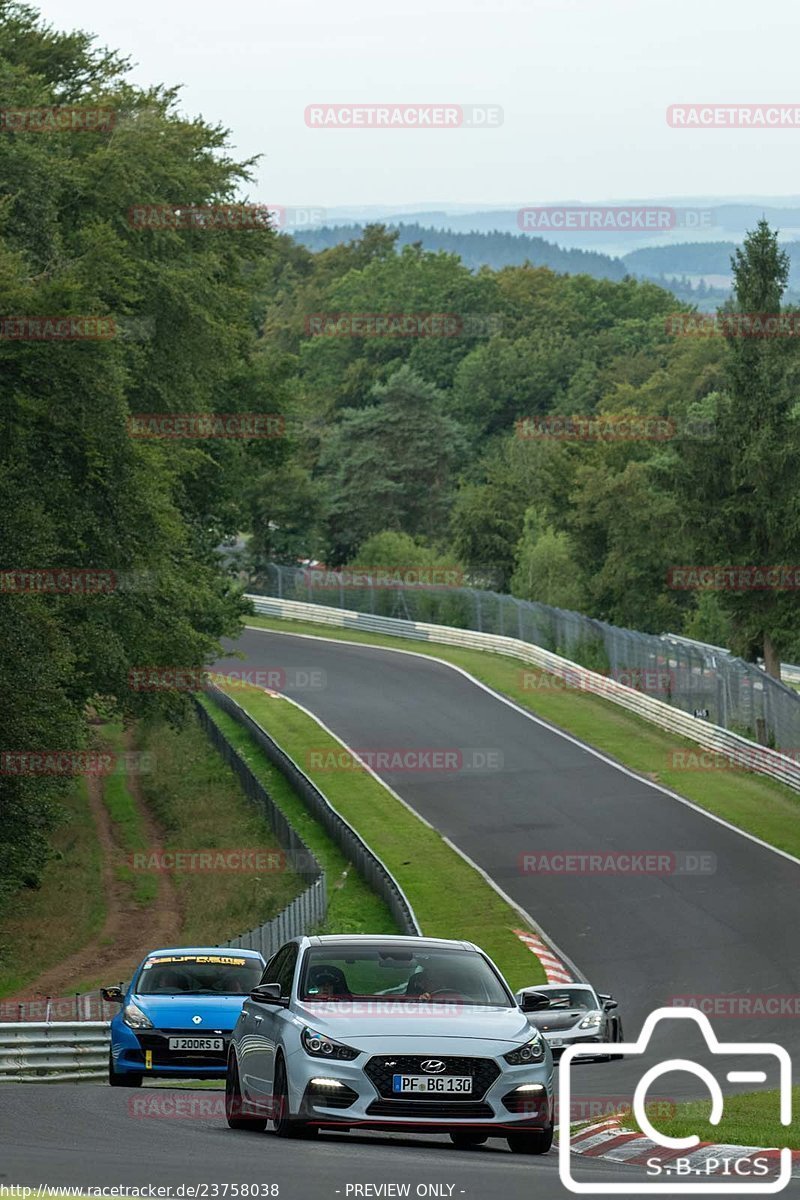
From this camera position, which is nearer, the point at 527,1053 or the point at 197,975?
the point at 527,1053

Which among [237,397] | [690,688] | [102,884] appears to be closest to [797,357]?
[690,688]

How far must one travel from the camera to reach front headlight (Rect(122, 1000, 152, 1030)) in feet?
57.9

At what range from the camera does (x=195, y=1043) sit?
17672 mm

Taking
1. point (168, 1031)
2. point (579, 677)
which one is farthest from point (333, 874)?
point (579, 677)

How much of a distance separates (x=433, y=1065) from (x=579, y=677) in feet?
164

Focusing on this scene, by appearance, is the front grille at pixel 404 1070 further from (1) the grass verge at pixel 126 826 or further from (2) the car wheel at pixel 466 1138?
(1) the grass verge at pixel 126 826

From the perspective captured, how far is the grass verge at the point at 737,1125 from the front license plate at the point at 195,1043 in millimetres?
4423

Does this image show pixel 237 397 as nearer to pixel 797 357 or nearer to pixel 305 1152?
pixel 797 357

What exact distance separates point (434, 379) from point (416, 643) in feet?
232

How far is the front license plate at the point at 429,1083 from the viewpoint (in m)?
11.3
